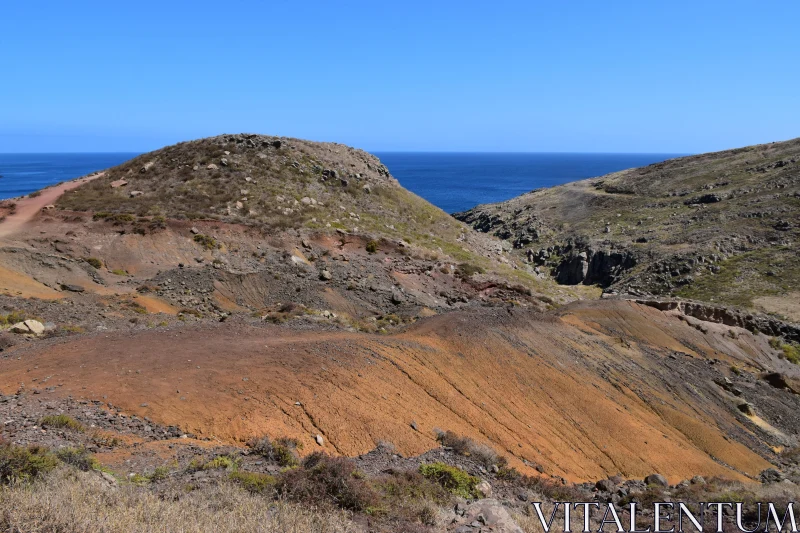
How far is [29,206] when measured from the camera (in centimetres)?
3581

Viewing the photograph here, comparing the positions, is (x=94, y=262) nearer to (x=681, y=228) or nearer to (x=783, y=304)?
(x=783, y=304)

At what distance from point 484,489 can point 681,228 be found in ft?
198

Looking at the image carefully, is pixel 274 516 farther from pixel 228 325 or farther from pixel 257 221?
pixel 257 221

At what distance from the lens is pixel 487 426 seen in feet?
45.6

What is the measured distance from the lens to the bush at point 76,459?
27.6 feet

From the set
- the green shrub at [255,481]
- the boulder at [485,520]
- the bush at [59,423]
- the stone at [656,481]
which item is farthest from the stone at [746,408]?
the bush at [59,423]

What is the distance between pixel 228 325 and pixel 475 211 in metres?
78.8

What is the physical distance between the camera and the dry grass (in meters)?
6.29

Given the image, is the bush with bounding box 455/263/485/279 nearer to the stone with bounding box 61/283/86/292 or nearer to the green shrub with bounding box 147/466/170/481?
Answer: the stone with bounding box 61/283/86/292

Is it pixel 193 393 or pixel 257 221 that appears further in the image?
pixel 257 221

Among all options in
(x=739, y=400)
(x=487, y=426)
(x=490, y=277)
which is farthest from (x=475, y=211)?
(x=487, y=426)

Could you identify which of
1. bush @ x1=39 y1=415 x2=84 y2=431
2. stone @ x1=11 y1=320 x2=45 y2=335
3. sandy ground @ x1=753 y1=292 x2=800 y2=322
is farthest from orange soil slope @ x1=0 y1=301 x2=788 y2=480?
sandy ground @ x1=753 y1=292 x2=800 y2=322

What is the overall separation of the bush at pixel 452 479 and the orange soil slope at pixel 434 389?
120cm

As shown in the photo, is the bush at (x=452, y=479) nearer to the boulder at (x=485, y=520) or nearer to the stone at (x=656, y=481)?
the boulder at (x=485, y=520)
